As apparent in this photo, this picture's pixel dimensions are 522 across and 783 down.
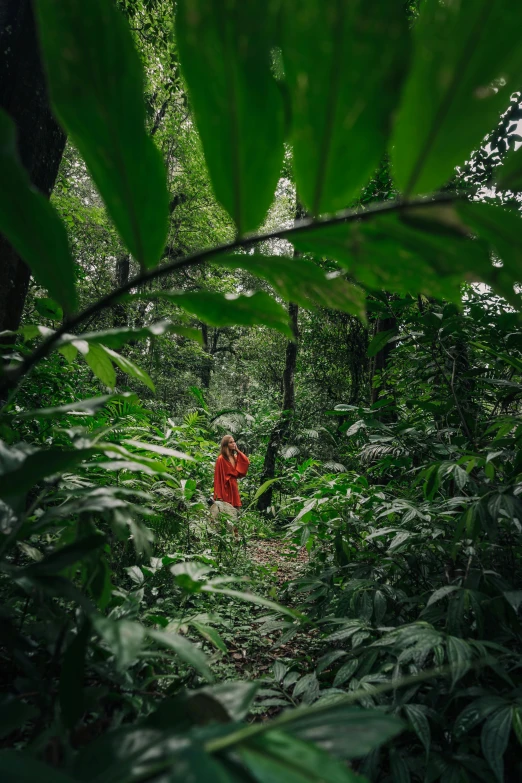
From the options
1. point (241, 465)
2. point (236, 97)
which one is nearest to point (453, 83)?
point (236, 97)

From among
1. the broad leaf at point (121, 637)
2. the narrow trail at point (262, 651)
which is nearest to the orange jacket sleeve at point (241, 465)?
the narrow trail at point (262, 651)

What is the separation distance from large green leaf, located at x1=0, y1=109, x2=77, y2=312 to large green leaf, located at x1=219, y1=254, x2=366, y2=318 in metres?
0.24

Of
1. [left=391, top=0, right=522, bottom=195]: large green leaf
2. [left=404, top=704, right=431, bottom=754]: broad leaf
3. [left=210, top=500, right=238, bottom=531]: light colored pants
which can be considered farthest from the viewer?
[left=210, top=500, right=238, bottom=531]: light colored pants

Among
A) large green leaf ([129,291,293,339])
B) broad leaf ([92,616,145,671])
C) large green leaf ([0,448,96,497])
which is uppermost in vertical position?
large green leaf ([129,291,293,339])

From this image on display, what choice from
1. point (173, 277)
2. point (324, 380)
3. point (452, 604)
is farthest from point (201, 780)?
point (173, 277)

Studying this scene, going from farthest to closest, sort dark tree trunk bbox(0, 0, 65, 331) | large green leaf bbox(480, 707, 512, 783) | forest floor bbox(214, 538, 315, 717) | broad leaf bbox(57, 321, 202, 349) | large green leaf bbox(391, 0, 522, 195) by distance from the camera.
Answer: forest floor bbox(214, 538, 315, 717) → dark tree trunk bbox(0, 0, 65, 331) → large green leaf bbox(480, 707, 512, 783) → broad leaf bbox(57, 321, 202, 349) → large green leaf bbox(391, 0, 522, 195)

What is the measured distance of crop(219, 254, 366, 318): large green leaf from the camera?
0.60 metres

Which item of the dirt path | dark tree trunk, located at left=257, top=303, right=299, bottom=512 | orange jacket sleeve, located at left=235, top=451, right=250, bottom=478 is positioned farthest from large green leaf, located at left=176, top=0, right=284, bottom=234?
dark tree trunk, located at left=257, top=303, right=299, bottom=512

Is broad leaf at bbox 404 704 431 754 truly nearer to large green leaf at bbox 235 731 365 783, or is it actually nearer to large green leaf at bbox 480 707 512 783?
large green leaf at bbox 480 707 512 783

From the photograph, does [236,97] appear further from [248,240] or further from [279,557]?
[279,557]

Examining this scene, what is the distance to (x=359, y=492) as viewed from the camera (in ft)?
8.93

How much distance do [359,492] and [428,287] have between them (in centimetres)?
235

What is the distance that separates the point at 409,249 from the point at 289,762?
0.51m

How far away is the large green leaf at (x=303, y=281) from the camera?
23.6 inches
